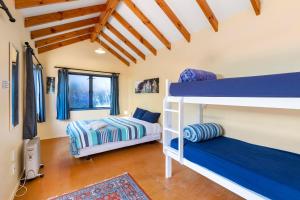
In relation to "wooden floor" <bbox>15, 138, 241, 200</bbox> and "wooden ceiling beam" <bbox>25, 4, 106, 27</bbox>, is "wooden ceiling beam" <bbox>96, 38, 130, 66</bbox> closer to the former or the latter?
"wooden ceiling beam" <bbox>25, 4, 106, 27</bbox>

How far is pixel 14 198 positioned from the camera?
202cm

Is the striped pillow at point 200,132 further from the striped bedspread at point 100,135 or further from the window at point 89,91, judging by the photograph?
the window at point 89,91

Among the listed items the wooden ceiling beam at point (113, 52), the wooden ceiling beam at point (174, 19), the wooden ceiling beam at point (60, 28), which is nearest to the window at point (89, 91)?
the wooden ceiling beam at point (113, 52)

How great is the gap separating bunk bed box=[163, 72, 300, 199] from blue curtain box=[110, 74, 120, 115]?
3.42 metres

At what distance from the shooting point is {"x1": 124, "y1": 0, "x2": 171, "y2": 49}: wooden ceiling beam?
303 cm

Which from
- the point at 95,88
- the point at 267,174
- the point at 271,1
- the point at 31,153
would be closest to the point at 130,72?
the point at 95,88

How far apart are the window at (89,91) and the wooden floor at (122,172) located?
5.88 ft

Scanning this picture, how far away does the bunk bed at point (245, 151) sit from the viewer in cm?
126

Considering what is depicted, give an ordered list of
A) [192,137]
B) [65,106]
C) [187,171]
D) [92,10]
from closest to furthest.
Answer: [192,137] → [187,171] → [92,10] → [65,106]

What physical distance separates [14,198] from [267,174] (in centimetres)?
290

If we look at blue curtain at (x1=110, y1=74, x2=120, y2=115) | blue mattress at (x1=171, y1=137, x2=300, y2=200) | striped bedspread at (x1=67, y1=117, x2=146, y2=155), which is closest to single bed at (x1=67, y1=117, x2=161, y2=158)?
striped bedspread at (x1=67, y1=117, x2=146, y2=155)

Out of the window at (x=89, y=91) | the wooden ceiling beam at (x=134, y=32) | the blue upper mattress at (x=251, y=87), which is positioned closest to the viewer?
the blue upper mattress at (x=251, y=87)

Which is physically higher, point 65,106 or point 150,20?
point 150,20

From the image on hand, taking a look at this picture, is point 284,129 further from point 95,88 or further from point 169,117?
point 95,88
